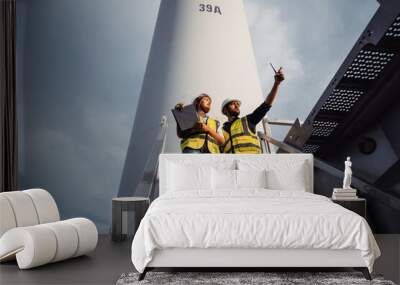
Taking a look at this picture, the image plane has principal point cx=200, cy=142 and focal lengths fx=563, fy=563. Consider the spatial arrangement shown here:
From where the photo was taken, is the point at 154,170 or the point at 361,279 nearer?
the point at 361,279

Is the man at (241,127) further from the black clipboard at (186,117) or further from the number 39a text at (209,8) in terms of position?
the number 39a text at (209,8)

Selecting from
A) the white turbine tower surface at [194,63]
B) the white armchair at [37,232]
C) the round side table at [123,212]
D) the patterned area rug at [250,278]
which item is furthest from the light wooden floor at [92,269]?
the white turbine tower surface at [194,63]

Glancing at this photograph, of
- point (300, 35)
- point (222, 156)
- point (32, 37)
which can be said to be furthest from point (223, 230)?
point (32, 37)

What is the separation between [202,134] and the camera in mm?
6488

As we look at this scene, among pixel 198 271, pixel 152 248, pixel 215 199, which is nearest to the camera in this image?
pixel 152 248

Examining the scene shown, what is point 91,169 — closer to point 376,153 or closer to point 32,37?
point 32,37

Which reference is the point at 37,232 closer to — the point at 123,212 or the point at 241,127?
the point at 123,212

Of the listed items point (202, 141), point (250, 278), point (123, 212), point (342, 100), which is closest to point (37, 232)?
point (123, 212)

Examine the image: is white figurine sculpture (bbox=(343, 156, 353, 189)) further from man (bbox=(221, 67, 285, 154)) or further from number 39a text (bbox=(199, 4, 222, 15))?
number 39a text (bbox=(199, 4, 222, 15))

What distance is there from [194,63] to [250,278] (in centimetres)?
301

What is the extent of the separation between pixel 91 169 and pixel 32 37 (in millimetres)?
1692

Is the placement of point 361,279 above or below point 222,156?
below

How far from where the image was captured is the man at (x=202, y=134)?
21.2 feet

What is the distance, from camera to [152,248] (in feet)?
13.3
